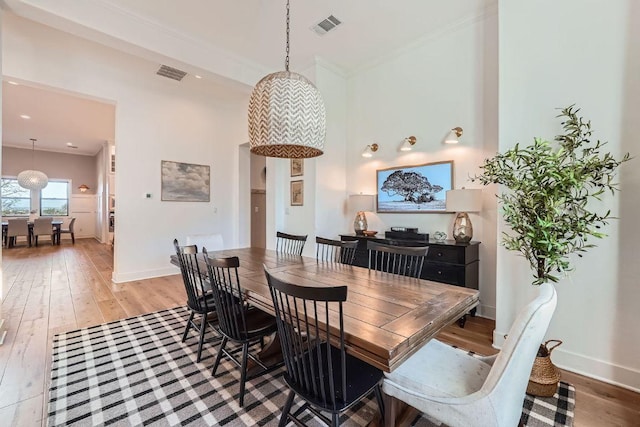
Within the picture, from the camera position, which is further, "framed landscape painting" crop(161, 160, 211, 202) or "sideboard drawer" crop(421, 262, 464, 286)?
"framed landscape painting" crop(161, 160, 211, 202)

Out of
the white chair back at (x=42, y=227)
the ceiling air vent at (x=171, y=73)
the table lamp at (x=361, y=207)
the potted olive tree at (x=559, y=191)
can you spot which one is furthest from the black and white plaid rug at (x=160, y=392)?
the white chair back at (x=42, y=227)

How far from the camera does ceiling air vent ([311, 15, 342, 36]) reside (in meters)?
3.22

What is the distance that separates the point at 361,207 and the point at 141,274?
12.6 ft

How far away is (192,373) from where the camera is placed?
2.11 m

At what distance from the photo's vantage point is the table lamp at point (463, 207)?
9.71ft

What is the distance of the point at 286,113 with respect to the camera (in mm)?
1818

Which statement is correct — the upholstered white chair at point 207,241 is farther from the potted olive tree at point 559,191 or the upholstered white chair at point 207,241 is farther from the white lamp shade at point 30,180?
the white lamp shade at point 30,180

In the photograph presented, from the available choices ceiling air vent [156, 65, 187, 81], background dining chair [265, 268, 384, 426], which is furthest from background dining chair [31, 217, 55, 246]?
background dining chair [265, 268, 384, 426]

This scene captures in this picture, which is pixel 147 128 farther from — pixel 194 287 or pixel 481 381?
pixel 481 381

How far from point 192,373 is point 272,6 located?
3.51 m

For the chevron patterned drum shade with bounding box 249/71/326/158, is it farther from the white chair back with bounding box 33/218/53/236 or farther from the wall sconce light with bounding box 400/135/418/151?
the white chair back with bounding box 33/218/53/236

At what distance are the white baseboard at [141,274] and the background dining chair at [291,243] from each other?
2.64 meters

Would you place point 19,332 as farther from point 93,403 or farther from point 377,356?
point 377,356

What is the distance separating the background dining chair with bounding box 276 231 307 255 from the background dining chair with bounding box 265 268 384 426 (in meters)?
1.73
